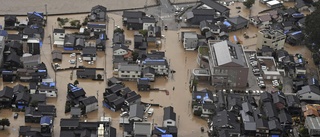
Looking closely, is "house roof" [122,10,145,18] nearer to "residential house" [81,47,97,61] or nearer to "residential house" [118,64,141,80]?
"residential house" [81,47,97,61]

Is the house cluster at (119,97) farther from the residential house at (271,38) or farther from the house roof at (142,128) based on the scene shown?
the residential house at (271,38)

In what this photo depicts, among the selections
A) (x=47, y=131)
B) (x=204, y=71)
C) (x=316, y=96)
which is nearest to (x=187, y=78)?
(x=204, y=71)

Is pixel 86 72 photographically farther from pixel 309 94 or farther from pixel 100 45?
pixel 309 94

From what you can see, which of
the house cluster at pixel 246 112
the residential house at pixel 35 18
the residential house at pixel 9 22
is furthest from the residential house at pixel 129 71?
the residential house at pixel 9 22

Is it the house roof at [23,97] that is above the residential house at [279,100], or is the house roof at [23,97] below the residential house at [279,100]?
below

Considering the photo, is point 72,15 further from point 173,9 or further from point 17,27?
point 173,9

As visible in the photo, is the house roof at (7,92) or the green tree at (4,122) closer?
the green tree at (4,122)

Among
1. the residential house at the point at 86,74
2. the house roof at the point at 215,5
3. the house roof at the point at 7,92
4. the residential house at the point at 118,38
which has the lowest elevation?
the house roof at the point at 7,92

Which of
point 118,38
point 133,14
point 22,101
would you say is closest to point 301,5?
point 133,14
